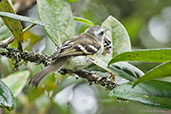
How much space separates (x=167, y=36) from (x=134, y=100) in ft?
14.9

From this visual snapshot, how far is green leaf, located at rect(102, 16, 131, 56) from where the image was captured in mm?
1860

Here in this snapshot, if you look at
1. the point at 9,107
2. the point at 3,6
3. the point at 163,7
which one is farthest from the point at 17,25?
the point at 163,7

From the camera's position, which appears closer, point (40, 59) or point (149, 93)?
point (149, 93)

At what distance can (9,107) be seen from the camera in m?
1.35

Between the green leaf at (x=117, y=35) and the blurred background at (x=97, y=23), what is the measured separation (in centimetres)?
87

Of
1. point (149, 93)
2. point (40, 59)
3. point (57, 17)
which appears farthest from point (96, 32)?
point (149, 93)

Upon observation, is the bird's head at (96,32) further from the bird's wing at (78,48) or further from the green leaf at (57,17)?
the green leaf at (57,17)

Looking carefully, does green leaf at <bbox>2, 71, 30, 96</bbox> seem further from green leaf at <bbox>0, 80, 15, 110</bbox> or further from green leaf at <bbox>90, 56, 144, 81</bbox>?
green leaf at <bbox>90, 56, 144, 81</bbox>

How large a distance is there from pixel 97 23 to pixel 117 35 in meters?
2.50

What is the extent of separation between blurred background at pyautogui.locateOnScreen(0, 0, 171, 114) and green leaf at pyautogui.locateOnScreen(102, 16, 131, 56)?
87 centimetres

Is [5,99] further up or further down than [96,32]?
further up

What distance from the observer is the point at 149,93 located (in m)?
1.14

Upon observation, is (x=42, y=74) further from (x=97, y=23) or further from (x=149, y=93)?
(x=97, y=23)

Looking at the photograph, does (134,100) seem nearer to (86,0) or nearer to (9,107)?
(9,107)
